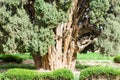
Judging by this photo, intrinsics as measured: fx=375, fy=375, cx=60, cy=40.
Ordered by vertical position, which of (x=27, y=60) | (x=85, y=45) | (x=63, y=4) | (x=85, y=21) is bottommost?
(x=27, y=60)

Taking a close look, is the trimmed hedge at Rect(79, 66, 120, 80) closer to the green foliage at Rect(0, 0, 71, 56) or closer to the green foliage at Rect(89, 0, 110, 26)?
the green foliage at Rect(0, 0, 71, 56)

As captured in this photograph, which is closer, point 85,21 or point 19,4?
point 19,4

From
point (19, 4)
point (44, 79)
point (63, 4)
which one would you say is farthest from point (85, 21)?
point (44, 79)

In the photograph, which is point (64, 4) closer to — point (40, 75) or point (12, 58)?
point (40, 75)

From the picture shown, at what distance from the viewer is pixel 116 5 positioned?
16797 millimetres

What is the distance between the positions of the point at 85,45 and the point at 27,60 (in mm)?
7605

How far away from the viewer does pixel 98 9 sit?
52.6 feet

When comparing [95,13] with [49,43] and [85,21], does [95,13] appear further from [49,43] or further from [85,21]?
[49,43]

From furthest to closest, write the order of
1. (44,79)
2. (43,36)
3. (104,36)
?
(104,36) → (43,36) → (44,79)

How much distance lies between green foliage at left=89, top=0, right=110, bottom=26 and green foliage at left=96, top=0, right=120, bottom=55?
0.47 meters

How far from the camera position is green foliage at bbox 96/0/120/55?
1630 cm

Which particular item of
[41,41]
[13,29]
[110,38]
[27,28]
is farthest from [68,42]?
[13,29]

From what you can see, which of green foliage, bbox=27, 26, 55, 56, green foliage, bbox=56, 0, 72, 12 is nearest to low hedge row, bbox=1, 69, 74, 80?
green foliage, bbox=27, 26, 55, 56

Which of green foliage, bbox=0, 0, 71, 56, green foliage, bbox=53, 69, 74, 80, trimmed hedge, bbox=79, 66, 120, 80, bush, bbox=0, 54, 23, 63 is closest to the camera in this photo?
green foliage, bbox=53, 69, 74, 80
